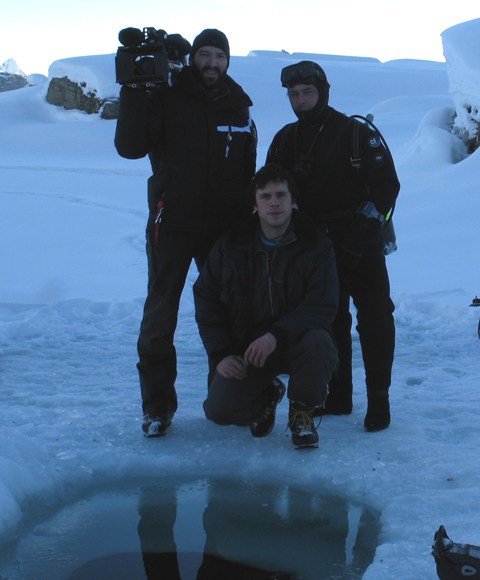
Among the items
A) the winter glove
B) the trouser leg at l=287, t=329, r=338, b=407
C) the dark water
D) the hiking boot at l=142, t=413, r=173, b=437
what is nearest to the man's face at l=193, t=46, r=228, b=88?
the winter glove

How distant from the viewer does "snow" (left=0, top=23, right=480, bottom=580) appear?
2.89m

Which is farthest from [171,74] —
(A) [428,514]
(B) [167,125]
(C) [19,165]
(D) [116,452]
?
(C) [19,165]

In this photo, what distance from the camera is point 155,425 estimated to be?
3434 millimetres

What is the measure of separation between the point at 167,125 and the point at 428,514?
6.28 feet

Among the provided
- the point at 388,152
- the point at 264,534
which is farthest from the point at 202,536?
the point at 388,152

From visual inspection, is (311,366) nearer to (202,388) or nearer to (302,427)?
(302,427)

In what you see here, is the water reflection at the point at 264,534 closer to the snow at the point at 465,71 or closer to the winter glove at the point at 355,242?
the winter glove at the point at 355,242

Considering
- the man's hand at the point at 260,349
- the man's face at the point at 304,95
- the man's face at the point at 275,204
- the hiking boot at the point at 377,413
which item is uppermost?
the man's face at the point at 304,95

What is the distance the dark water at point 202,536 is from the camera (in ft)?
7.93

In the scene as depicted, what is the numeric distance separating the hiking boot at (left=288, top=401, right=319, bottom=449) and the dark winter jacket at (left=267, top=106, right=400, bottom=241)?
0.77m

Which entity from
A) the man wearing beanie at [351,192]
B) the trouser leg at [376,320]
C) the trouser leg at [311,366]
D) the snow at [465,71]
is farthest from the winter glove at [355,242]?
the snow at [465,71]

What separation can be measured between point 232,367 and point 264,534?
0.75 meters

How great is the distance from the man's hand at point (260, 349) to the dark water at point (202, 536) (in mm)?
497

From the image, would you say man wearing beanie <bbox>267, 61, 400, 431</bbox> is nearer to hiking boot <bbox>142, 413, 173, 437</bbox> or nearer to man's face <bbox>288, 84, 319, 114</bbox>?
man's face <bbox>288, 84, 319, 114</bbox>
